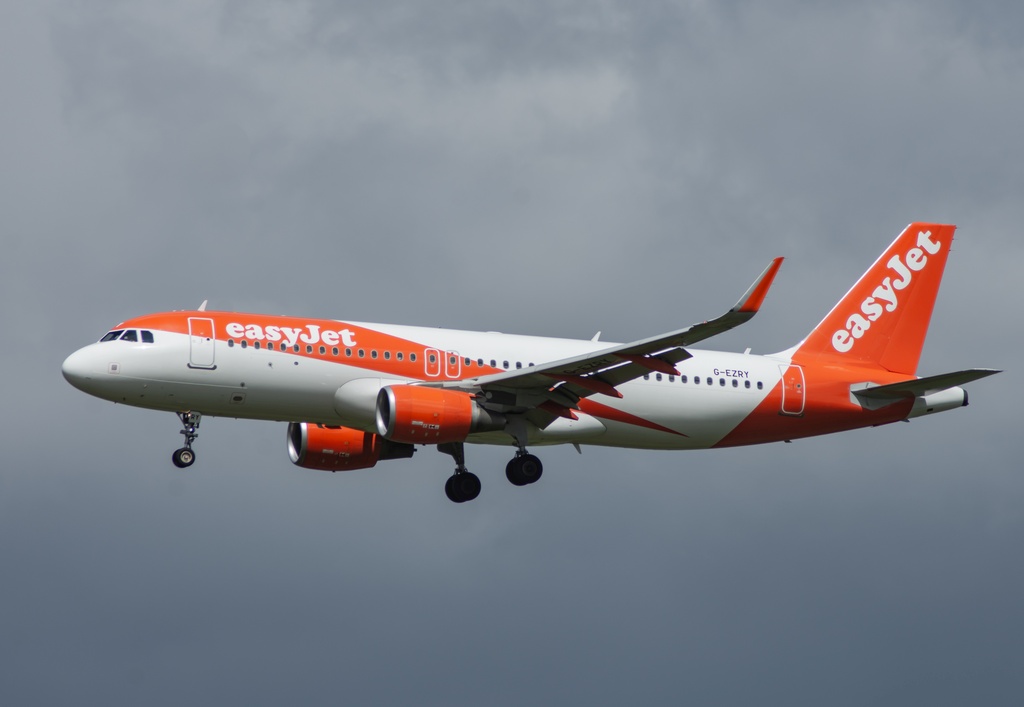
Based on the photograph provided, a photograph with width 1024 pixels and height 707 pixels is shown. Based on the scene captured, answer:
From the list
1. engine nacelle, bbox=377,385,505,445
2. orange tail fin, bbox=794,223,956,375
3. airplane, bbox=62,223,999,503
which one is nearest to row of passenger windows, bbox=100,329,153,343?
airplane, bbox=62,223,999,503

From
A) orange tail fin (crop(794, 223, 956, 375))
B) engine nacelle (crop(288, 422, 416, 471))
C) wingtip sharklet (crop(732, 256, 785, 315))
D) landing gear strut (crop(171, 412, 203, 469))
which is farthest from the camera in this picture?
orange tail fin (crop(794, 223, 956, 375))

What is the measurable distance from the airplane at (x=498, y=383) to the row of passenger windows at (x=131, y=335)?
0.14ft

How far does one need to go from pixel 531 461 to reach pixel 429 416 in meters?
3.99

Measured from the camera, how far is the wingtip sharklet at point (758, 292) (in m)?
38.0

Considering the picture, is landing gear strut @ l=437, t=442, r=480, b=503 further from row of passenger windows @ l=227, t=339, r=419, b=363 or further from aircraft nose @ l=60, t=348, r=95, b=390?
aircraft nose @ l=60, t=348, r=95, b=390

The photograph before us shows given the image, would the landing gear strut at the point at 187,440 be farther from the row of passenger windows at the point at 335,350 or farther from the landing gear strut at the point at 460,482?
the landing gear strut at the point at 460,482

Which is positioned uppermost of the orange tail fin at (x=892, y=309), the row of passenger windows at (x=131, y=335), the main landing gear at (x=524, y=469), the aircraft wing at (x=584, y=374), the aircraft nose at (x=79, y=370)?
the orange tail fin at (x=892, y=309)

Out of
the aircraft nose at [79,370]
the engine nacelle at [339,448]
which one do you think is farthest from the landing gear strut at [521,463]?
the aircraft nose at [79,370]

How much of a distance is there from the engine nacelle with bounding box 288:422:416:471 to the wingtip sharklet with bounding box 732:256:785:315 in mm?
15454

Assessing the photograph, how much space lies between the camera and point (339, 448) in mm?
50062

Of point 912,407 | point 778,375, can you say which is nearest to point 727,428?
A: point 778,375

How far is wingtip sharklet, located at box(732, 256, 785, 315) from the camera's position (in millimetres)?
37969

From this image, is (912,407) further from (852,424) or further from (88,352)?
(88,352)

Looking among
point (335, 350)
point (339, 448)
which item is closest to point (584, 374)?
point (335, 350)
